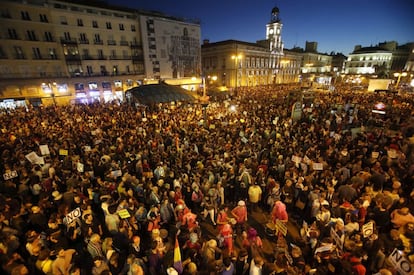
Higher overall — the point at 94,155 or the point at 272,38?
the point at 272,38

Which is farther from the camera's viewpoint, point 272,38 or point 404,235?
point 272,38

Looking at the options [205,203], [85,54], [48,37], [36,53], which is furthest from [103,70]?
[205,203]

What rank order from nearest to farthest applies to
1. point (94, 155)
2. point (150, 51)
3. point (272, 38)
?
point (94, 155) → point (150, 51) → point (272, 38)

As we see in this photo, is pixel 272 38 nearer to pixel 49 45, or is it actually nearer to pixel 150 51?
pixel 150 51

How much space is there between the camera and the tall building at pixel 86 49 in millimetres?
29584

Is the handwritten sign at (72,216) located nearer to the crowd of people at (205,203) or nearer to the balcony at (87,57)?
the crowd of people at (205,203)

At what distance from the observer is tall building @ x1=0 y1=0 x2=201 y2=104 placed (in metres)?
29.6

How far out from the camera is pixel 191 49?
4600cm

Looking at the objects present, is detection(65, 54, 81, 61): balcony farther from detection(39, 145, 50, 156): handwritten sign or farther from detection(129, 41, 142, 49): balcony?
detection(39, 145, 50, 156): handwritten sign

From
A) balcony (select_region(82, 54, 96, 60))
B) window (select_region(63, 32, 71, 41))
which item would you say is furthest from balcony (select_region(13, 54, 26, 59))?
balcony (select_region(82, 54, 96, 60))

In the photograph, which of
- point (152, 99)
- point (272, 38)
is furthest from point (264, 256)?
point (272, 38)

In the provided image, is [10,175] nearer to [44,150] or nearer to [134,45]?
[44,150]

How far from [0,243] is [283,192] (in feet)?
24.7

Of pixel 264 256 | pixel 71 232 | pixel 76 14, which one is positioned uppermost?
pixel 76 14
